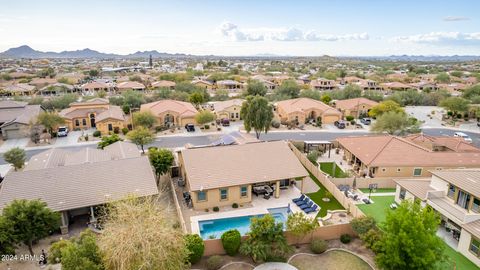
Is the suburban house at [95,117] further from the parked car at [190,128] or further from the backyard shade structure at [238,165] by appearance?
the backyard shade structure at [238,165]

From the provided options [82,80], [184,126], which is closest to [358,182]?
[184,126]

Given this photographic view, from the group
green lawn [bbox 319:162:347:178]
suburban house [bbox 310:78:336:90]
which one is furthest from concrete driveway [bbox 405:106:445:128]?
green lawn [bbox 319:162:347:178]

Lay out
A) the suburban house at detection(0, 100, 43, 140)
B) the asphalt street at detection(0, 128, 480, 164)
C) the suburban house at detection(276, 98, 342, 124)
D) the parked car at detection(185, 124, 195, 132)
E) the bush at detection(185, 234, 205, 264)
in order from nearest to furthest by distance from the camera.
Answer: the bush at detection(185, 234, 205, 264)
the asphalt street at detection(0, 128, 480, 164)
the suburban house at detection(0, 100, 43, 140)
the parked car at detection(185, 124, 195, 132)
the suburban house at detection(276, 98, 342, 124)

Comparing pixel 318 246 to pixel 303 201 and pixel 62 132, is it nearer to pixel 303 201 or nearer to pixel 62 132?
pixel 303 201

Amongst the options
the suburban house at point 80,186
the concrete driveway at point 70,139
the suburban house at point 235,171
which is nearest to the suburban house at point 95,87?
the concrete driveway at point 70,139

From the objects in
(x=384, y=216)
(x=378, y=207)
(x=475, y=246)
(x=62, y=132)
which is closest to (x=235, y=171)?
(x=378, y=207)

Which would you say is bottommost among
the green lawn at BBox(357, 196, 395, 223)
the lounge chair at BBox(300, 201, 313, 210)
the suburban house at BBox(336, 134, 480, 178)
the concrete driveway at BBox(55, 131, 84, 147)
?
the green lawn at BBox(357, 196, 395, 223)

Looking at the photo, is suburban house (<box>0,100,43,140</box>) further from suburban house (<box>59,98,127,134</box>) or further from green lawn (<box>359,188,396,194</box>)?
green lawn (<box>359,188,396,194</box>)
